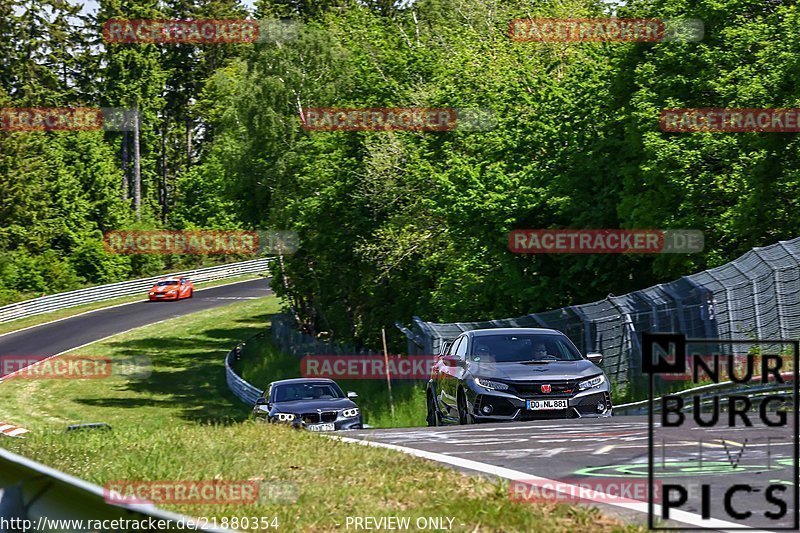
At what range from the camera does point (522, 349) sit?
17234 mm

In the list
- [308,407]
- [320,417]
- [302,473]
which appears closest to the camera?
[302,473]

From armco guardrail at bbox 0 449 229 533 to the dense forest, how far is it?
90.2ft

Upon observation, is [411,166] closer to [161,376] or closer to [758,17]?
[758,17]

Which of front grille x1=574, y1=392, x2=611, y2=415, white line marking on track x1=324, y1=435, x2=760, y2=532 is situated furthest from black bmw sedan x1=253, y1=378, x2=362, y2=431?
white line marking on track x1=324, y1=435, x2=760, y2=532

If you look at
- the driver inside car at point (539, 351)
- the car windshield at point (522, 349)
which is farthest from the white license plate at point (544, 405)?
the driver inside car at point (539, 351)

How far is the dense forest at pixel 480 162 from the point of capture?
110 ft

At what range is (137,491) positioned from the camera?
8.92 m

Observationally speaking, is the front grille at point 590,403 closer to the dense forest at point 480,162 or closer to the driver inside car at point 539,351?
the driver inside car at point 539,351

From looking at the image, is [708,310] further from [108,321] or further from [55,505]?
[108,321]

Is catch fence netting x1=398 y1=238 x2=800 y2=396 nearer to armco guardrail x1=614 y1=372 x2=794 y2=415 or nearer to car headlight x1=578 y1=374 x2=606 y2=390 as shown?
armco guardrail x1=614 y1=372 x2=794 y2=415

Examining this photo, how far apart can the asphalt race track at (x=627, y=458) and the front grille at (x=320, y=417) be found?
6.80m

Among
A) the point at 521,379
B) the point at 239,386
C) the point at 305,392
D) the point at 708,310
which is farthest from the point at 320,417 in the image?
the point at 239,386

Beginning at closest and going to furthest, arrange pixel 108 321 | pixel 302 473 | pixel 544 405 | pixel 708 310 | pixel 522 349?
pixel 302 473, pixel 544 405, pixel 522 349, pixel 708 310, pixel 108 321

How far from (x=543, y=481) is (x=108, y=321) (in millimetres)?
61662
